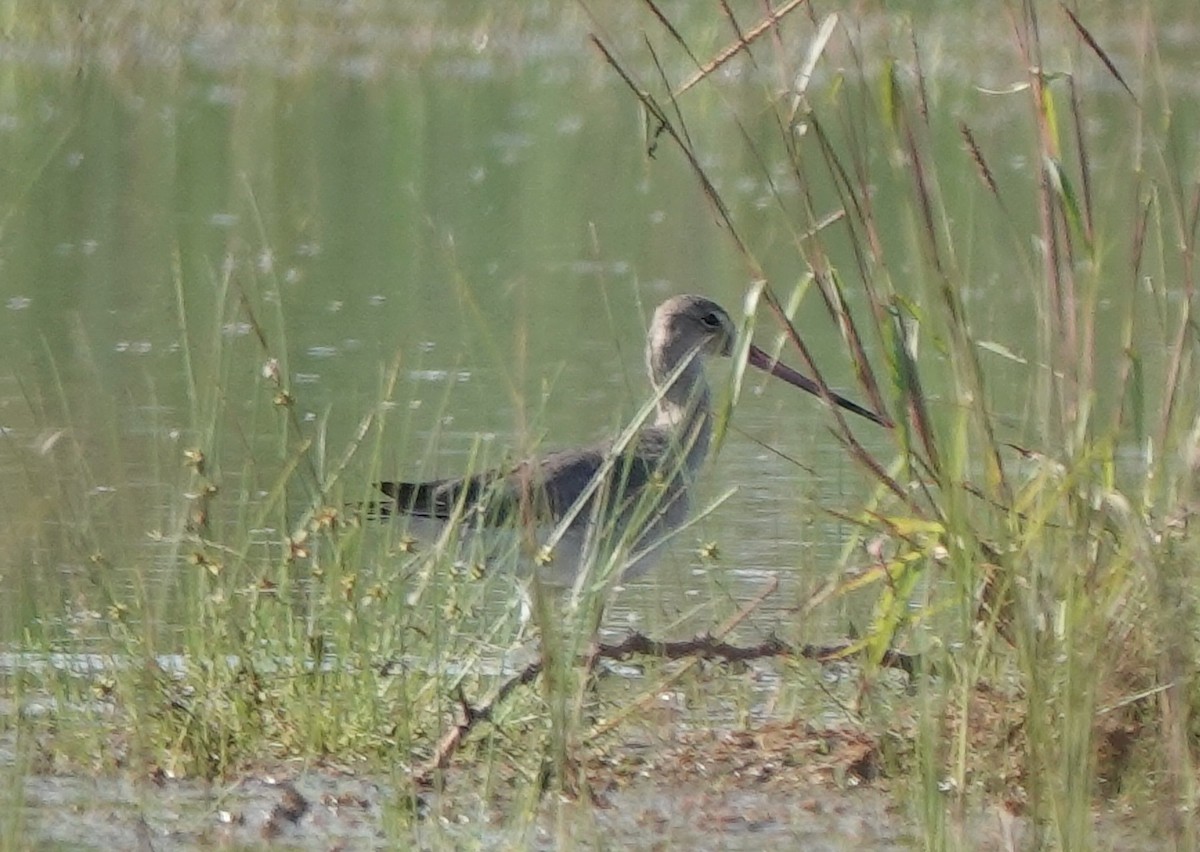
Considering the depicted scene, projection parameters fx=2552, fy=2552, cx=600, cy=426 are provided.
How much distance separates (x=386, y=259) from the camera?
11.0 metres

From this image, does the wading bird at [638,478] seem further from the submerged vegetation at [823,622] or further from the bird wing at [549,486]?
the submerged vegetation at [823,622]

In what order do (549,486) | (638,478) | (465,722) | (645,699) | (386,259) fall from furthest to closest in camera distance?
(386,259) < (638,478) < (549,486) < (645,699) < (465,722)

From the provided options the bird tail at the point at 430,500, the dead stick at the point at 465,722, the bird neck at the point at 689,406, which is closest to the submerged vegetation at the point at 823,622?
the dead stick at the point at 465,722

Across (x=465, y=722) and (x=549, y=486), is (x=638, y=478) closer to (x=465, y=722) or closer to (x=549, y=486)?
(x=549, y=486)

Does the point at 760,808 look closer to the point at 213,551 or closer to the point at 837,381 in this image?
the point at 213,551

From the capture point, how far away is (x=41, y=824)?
3678 mm

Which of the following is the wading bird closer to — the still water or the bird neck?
the bird neck

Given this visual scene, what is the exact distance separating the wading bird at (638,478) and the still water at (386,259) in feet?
0.45

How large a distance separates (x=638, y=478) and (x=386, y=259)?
5637mm

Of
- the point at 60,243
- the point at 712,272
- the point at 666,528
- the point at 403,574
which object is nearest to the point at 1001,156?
the point at 712,272

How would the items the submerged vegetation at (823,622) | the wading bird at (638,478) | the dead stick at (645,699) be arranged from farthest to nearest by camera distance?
the wading bird at (638,478) < the dead stick at (645,699) < the submerged vegetation at (823,622)

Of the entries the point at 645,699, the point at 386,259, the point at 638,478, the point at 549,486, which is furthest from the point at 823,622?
the point at 386,259

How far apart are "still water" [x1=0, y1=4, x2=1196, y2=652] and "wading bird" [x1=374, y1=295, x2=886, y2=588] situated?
0.14 metres

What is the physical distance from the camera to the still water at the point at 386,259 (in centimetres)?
474
